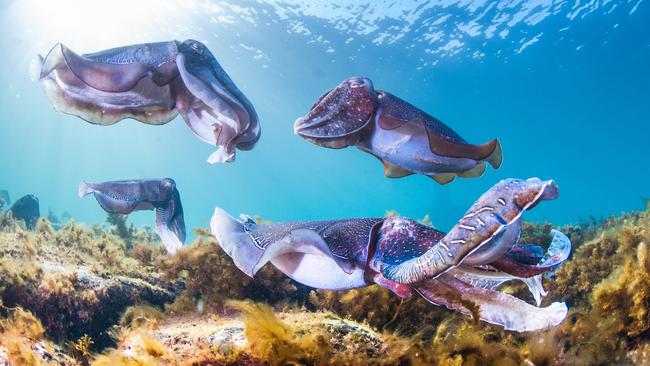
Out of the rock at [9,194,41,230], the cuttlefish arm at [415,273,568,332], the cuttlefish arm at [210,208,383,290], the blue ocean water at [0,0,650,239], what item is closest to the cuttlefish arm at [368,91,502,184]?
the cuttlefish arm at [210,208,383,290]

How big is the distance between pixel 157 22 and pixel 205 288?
3644 centimetres

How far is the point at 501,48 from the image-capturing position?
32.7m

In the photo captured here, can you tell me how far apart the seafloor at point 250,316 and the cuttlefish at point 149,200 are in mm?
261

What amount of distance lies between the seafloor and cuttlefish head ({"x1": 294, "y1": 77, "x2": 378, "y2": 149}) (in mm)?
1424

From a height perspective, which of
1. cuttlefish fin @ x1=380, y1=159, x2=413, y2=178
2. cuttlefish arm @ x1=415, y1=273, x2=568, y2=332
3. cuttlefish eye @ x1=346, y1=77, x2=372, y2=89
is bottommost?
cuttlefish arm @ x1=415, y1=273, x2=568, y2=332

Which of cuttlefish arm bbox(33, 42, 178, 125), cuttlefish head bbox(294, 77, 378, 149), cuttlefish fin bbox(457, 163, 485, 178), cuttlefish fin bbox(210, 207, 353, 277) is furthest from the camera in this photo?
cuttlefish fin bbox(457, 163, 485, 178)

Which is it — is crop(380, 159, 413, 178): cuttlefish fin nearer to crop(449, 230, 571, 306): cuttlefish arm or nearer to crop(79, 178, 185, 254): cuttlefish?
crop(449, 230, 571, 306): cuttlefish arm

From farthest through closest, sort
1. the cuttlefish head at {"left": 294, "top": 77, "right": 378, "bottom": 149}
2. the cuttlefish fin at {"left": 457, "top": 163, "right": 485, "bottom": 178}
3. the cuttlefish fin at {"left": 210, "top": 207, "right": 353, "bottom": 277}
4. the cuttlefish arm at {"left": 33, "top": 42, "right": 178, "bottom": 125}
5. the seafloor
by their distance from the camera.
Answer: the cuttlefish fin at {"left": 457, "top": 163, "right": 485, "bottom": 178}
the cuttlefish head at {"left": 294, "top": 77, "right": 378, "bottom": 149}
the cuttlefish arm at {"left": 33, "top": 42, "right": 178, "bottom": 125}
the seafloor
the cuttlefish fin at {"left": 210, "top": 207, "right": 353, "bottom": 277}

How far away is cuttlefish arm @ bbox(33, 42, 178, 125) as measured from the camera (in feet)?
10.0

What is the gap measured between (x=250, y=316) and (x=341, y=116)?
66.7 inches

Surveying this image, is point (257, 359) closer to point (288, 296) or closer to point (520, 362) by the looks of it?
point (520, 362)

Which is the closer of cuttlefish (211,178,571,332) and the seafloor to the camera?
cuttlefish (211,178,571,332)

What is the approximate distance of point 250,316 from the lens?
268 centimetres

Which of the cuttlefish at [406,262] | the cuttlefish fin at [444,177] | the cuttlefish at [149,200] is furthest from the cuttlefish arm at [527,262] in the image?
the cuttlefish at [149,200]
